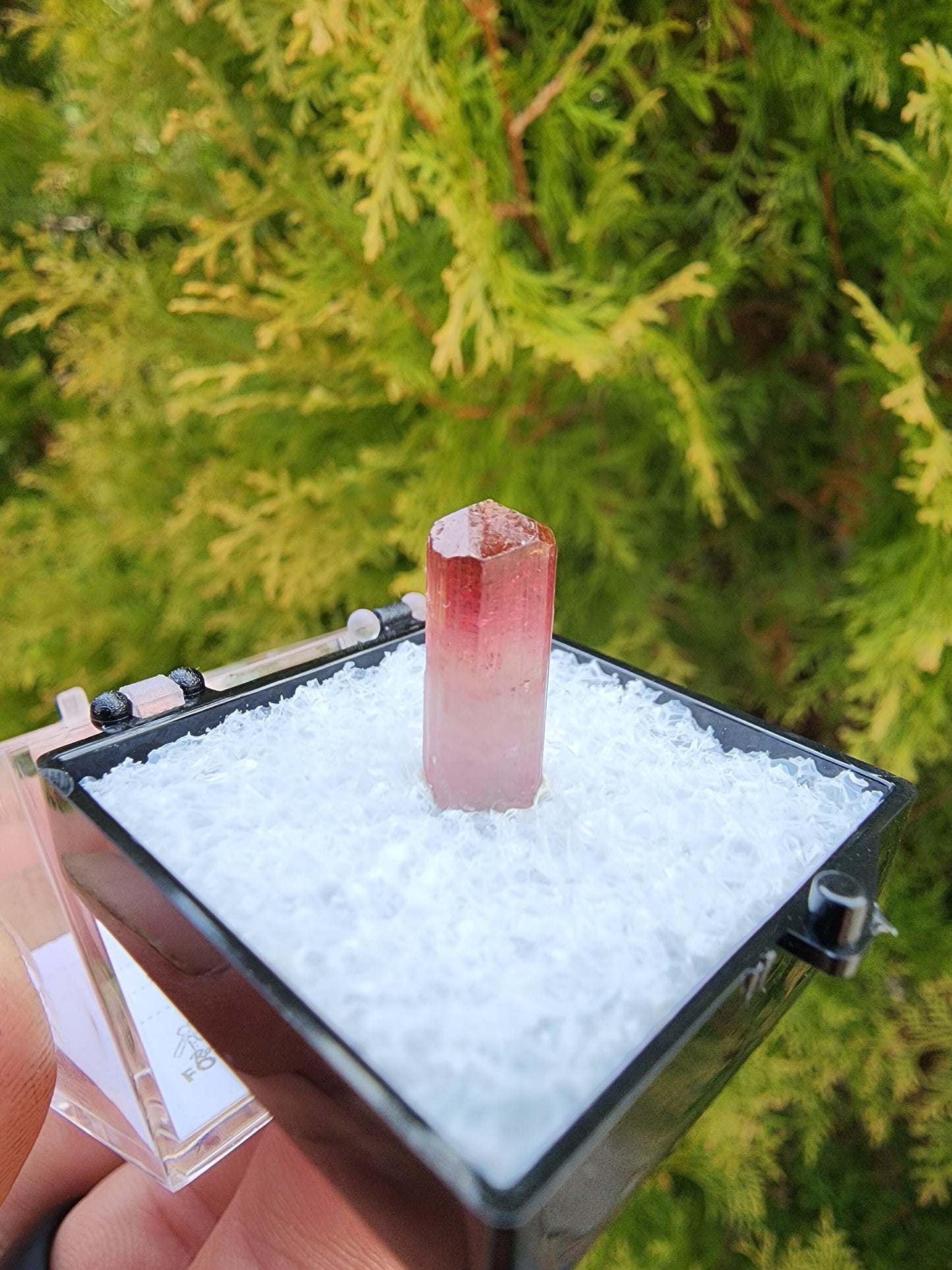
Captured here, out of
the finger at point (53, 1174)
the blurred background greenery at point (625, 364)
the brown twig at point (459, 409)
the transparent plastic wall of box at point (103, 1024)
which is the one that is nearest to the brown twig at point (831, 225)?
the blurred background greenery at point (625, 364)

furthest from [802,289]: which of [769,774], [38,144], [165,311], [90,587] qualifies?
[38,144]

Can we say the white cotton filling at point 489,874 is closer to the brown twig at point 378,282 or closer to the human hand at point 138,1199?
the human hand at point 138,1199

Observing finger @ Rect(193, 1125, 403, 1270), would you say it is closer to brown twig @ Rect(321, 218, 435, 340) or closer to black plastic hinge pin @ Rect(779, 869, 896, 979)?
black plastic hinge pin @ Rect(779, 869, 896, 979)

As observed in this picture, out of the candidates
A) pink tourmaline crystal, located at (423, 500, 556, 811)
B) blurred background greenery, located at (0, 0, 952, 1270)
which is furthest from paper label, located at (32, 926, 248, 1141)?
blurred background greenery, located at (0, 0, 952, 1270)

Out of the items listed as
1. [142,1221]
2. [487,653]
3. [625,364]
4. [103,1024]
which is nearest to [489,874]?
[487,653]

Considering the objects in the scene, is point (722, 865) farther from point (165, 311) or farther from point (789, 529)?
point (165, 311)

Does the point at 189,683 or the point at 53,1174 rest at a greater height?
the point at 189,683

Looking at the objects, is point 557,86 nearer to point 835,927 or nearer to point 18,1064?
point 835,927
